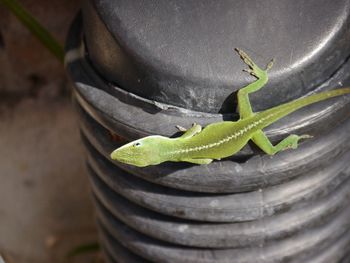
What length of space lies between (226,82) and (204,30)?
11 cm

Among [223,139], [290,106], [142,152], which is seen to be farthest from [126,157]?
[290,106]

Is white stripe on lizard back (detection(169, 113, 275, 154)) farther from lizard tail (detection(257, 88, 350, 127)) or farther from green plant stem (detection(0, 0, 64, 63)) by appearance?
green plant stem (detection(0, 0, 64, 63))

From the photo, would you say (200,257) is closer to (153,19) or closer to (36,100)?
(153,19)

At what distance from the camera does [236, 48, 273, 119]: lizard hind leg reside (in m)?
1.02

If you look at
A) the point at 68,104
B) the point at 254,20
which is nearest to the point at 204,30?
the point at 254,20

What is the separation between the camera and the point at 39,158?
7.43 feet

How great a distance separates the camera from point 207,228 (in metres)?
1.20

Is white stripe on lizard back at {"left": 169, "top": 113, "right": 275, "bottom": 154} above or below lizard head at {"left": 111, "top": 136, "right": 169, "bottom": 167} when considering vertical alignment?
above

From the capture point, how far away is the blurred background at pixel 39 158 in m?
2.07

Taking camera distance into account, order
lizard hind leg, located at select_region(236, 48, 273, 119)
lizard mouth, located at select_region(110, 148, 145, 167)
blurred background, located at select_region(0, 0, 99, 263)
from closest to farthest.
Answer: lizard hind leg, located at select_region(236, 48, 273, 119), lizard mouth, located at select_region(110, 148, 145, 167), blurred background, located at select_region(0, 0, 99, 263)

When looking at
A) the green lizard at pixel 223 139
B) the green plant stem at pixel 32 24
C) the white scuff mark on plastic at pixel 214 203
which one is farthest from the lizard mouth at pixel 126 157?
the green plant stem at pixel 32 24

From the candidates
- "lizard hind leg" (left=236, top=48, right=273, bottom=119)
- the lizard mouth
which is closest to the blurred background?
the lizard mouth

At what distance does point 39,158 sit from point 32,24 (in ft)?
2.77

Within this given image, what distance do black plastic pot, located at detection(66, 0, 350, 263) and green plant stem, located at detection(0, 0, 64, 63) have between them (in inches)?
12.8
